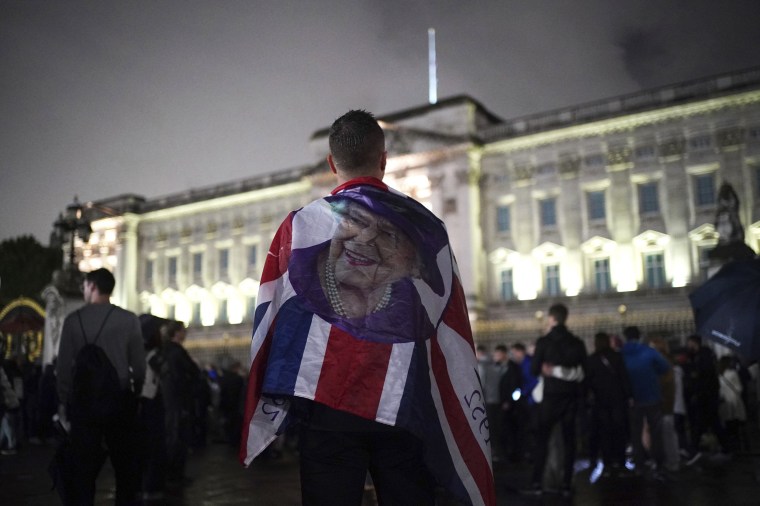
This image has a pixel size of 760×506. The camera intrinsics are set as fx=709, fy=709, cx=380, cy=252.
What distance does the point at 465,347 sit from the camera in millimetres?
2395

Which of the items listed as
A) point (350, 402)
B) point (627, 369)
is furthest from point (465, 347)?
point (627, 369)

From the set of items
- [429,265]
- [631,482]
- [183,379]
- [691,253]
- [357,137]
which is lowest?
[631,482]

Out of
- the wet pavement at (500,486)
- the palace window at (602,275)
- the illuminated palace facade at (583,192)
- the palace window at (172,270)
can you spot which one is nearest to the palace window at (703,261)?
the illuminated palace facade at (583,192)

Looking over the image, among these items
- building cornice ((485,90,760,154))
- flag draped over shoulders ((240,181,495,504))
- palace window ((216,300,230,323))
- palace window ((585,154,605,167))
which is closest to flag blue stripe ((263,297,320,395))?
flag draped over shoulders ((240,181,495,504))

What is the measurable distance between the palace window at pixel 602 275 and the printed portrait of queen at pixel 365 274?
33.6 metres

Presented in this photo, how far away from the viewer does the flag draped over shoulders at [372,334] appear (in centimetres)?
219

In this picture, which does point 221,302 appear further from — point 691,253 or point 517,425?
point 517,425

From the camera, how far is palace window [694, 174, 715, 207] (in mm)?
32406

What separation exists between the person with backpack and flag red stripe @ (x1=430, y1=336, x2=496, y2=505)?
2.92 m

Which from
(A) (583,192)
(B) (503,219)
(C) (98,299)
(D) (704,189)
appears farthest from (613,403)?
(B) (503,219)

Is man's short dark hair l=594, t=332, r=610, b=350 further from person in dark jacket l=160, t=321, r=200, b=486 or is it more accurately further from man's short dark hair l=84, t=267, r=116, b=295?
man's short dark hair l=84, t=267, r=116, b=295

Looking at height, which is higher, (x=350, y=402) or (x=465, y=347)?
(x=465, y=347)

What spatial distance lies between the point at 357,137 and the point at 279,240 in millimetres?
453

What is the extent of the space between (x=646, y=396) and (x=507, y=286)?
2794 centimetres
